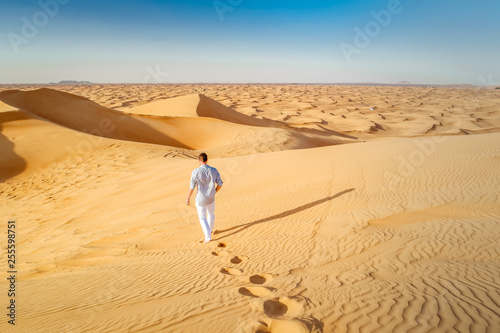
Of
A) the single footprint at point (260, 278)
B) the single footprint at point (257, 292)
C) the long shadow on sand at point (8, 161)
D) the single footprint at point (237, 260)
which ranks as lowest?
the long shadow on sand at point (8, 161)

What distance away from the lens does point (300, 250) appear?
460cm

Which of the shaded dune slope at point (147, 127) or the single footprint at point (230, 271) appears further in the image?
the shaded dune slope at point (147, 127)

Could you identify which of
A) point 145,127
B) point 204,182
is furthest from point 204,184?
point 145,127

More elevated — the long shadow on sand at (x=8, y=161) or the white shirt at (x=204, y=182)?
the white shirt at (x=204, y=182)

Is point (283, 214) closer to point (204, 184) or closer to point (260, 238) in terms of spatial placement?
point (260, 238)

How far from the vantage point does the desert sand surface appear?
286 centimetres

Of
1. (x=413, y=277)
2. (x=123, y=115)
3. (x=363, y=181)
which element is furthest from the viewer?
(x=123, y=115)

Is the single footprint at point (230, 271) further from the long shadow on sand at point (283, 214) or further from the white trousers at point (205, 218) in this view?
the long shadow on sand at point (283, 214)

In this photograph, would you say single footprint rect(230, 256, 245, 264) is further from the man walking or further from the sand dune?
the sand dune

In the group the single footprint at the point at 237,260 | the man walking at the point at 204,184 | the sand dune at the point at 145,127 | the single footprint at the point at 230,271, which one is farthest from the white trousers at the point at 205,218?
the sand dune at the point at 145,127

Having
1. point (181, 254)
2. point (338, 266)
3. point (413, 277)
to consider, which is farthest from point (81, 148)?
point (413, 277)

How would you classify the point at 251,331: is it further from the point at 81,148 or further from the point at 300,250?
the point at 81,148

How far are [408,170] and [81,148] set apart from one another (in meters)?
12.6

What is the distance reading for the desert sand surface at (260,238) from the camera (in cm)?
286
